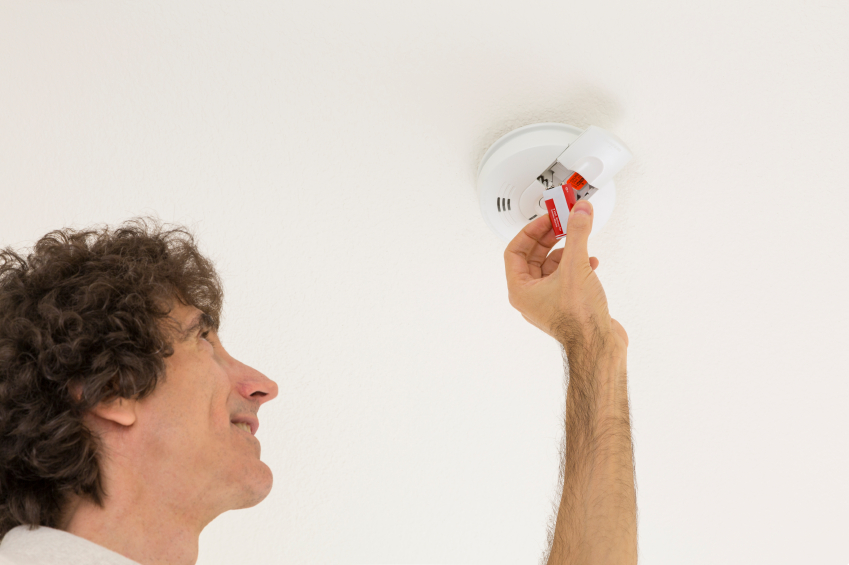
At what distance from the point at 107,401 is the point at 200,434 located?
0.15 m

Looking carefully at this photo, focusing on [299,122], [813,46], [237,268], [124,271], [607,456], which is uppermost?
[813,46]

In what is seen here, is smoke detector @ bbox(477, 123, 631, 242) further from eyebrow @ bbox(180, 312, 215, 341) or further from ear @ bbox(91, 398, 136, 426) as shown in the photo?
ear @ bbox(91, 398, 136, 426)

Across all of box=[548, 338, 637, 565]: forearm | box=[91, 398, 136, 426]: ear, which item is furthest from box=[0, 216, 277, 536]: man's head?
box=[548, 338, 637, 565]: forearm

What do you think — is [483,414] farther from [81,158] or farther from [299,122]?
[81,158]

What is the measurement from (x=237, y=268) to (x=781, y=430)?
3.47 feet

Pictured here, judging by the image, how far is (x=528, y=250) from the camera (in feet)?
3.47

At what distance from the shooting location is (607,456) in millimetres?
961

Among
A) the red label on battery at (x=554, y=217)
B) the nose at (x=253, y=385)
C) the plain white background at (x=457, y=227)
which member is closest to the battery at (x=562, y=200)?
the red label on battery at (x=554, y=217)

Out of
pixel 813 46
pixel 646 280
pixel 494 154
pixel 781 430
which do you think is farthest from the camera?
pixel 781 430

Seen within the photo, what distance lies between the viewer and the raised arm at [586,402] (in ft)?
3.07

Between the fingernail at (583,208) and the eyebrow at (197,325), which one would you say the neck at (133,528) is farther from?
the fingernail at (583,208)

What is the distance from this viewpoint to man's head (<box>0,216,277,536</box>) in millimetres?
971

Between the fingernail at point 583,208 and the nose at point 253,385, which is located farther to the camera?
the nose at point 253,385

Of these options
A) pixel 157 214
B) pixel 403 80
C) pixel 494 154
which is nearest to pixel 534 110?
pixel 494 154
